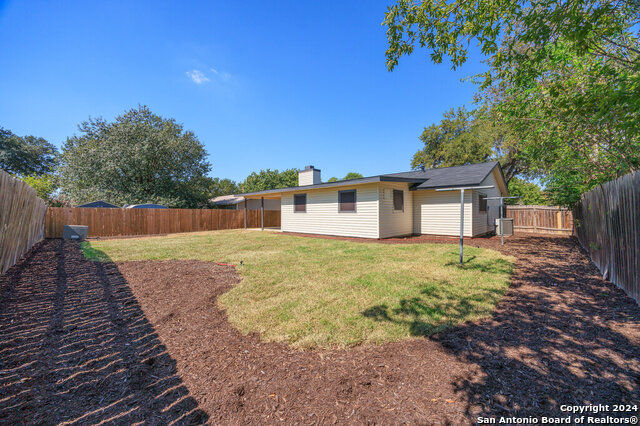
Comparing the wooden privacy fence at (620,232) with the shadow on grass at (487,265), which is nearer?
the wooden privacy fence at (620,232)

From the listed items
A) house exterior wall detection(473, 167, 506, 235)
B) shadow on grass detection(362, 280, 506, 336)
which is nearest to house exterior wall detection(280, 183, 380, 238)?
house exterior wall detection(473, 167, 506, 235)

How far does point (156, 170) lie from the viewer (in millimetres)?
23672

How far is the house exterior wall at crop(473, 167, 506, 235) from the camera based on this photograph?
1216 centimetres

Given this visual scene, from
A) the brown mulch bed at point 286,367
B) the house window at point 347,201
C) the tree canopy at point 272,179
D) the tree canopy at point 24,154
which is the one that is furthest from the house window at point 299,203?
the tree canopy at point 24,154

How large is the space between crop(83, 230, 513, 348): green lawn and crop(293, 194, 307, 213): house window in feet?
23.9

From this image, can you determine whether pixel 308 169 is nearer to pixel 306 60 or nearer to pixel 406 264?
pixel 306 60

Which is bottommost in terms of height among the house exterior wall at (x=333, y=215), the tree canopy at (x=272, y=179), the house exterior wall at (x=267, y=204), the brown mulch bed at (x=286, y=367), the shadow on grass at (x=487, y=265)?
the brown mulch bed at (x=286, y=367)

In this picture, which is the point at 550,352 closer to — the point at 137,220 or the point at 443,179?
the point at 443,179

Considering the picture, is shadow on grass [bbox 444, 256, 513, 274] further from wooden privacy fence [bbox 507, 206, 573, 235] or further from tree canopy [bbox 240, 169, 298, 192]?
tree canopy [bbox 240, 169, 298, 192]

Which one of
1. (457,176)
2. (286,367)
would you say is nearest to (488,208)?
(457,176)

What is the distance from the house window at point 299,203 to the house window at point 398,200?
513 centimetres

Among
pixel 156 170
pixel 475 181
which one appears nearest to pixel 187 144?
pixel 156 170

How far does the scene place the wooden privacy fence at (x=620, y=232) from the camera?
387 cm

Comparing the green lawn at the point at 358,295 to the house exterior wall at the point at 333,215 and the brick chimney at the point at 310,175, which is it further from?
the brick chimney at the point at 310,175
